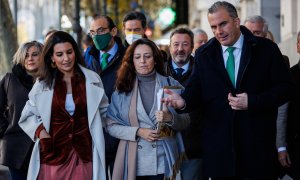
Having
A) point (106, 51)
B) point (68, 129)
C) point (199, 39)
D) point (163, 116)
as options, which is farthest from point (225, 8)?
point (199, 39)

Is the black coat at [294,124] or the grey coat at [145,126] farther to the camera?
the black coat at [294,124]

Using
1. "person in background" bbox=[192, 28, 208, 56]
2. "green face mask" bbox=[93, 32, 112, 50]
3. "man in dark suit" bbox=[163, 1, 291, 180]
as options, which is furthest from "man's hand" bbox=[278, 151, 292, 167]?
"person in background" bbox=[192, 28, 208, 56]

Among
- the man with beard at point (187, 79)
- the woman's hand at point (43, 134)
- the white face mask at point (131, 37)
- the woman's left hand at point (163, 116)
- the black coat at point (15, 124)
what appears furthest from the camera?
the white face mask at point (131, 37)

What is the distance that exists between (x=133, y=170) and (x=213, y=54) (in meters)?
1.31

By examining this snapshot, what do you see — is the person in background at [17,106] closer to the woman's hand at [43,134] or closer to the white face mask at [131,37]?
the white face mask at [131,37]

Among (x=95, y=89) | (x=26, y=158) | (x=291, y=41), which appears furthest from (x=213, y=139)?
(x=291, y=41)

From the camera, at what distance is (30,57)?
10953 mm

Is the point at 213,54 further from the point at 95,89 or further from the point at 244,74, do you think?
the point at 95,89

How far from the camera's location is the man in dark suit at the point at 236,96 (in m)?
8.27

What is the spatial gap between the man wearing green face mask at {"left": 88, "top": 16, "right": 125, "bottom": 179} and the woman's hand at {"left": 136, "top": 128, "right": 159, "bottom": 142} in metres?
1.58

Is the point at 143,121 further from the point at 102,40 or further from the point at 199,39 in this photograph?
the point at 199,39

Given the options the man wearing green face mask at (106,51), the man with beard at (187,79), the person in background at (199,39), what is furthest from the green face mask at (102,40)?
the person in background at (199,39)

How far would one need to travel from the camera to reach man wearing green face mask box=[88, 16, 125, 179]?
10656 mm

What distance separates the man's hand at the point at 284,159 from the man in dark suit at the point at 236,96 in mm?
644
